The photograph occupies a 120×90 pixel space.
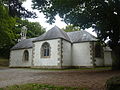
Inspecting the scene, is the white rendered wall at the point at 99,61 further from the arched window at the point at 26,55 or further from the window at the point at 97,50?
the arched window at the point at 26,55

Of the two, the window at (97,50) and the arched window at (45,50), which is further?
the window at (97,50)

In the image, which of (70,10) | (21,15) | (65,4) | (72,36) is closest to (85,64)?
(72,36)

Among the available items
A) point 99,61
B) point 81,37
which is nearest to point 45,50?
point 81,37

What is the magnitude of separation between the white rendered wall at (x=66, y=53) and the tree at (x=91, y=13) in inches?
292

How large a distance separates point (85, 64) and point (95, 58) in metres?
1.99

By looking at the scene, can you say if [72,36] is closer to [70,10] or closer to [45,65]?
[45,65]

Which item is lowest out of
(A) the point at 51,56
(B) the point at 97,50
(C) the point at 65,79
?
(C) the point at 65,79

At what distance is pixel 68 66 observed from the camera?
21.1m

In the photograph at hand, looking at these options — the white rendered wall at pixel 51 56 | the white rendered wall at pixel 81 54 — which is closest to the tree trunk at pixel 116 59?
the white rendered wall at pixel 81 54

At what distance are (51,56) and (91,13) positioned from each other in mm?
10723

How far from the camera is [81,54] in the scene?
71.1 ft

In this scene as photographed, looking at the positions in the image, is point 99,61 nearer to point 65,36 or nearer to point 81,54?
point 81,54

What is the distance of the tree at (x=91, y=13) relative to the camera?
34.0 ft

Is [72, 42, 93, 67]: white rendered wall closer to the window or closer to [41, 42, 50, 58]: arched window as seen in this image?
the window
